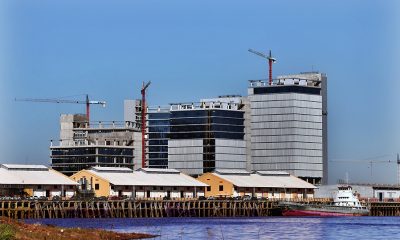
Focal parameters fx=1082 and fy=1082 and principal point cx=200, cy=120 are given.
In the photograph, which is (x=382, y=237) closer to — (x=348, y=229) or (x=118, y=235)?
(x=348, y=229)

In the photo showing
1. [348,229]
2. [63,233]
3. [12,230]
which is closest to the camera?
[12,230]

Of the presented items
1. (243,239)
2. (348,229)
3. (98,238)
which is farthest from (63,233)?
(348,229)

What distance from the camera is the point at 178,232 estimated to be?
15538 cm

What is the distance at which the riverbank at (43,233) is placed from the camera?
315 feet

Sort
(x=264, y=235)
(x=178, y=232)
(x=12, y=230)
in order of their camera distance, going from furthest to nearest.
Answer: (x=178, y=232)
(x=264, y=235)
(x=12, y=230)

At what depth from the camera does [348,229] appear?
572 ft

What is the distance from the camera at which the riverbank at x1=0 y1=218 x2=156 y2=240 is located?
315 feet

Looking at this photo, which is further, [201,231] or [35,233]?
[201,231]

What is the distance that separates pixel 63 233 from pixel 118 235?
1305 cm

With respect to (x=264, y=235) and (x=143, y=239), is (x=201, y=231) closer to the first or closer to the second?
(x=264, y=235)

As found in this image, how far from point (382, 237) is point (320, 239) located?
11.8 metres

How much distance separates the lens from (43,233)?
105m

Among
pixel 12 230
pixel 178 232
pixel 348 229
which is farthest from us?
pixel 348 229

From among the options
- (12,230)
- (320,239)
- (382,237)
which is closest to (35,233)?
(12,230)
